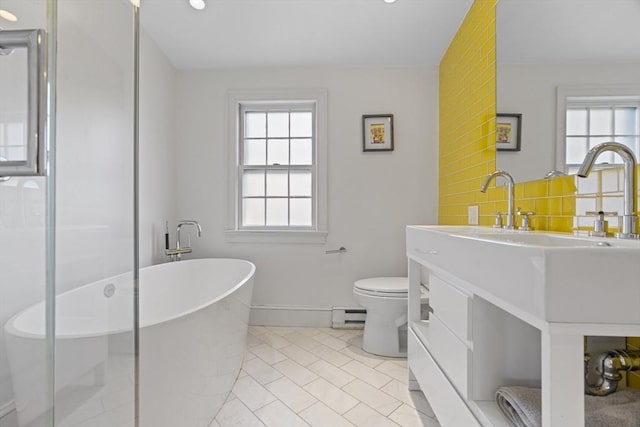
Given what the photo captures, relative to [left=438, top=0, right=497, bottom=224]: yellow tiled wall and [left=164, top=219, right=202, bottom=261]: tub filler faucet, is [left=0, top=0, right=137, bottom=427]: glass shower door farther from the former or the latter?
[left=438, top=0, right=497, bottom=224]: yellow tiled wall

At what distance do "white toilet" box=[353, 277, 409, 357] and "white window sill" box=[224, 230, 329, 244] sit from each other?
682 millimetres

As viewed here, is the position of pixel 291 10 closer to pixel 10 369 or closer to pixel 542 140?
pixel 542 140

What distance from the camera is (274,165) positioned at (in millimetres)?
2842

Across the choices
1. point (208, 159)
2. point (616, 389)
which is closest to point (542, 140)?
point (616, 389)

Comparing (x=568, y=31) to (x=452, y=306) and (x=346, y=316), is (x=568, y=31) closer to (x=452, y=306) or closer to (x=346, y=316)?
(x=452, y=306)

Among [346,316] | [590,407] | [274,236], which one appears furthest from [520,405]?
[274,236]

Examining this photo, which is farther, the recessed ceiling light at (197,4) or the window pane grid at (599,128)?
the recessed ceiling light at (197,4)

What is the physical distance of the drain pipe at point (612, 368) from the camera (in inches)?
35.7

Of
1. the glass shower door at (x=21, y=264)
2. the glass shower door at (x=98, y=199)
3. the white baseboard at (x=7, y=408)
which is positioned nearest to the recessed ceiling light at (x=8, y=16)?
the glass shower door at (x=21, y=264)

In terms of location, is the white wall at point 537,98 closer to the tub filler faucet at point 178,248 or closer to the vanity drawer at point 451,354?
the vanity drawer at point 451,354

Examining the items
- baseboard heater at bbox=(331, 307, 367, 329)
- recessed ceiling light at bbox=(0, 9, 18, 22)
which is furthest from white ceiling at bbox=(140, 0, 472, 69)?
baseboard heater at bbox=(331, 307, 367, 329)

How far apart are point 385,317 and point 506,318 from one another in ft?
4.10

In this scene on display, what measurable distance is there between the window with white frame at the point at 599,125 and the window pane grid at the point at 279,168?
1927 mm

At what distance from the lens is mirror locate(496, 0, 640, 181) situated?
3.34 feet
